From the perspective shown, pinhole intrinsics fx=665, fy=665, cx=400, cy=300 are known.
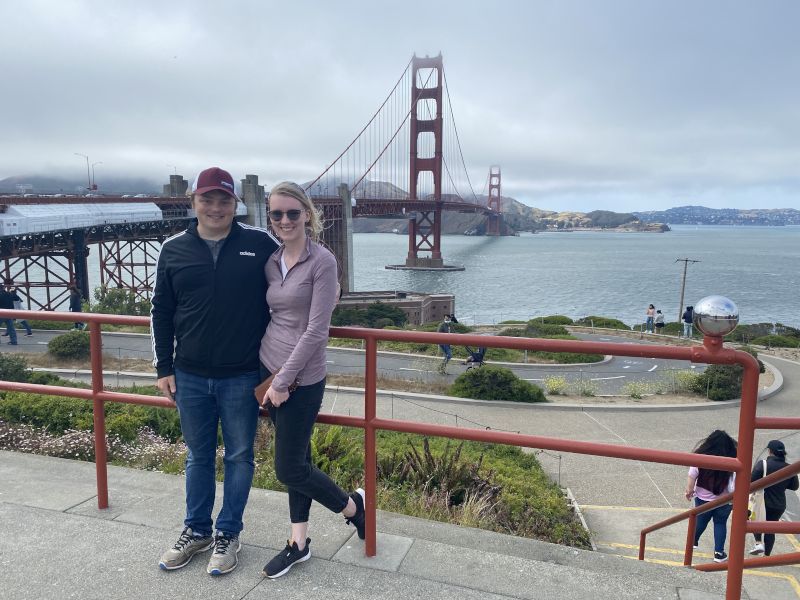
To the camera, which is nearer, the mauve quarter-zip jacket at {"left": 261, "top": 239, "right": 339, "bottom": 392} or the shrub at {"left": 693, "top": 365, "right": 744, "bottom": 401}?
the mauve quarter-zip jacket at {"left": 261, "top": 239, "right": 339, "bottom": 392}

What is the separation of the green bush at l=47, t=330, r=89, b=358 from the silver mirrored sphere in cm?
1355

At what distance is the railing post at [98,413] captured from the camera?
3219 mm

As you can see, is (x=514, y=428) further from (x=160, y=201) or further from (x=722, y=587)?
(x=160, y=201)

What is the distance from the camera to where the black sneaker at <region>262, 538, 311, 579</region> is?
8.93 feet

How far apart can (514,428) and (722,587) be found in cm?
929

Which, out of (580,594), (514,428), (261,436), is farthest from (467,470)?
(514,428)

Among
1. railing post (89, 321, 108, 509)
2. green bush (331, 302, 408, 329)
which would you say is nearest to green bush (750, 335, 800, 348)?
green bush (331, 302, 408, 329)

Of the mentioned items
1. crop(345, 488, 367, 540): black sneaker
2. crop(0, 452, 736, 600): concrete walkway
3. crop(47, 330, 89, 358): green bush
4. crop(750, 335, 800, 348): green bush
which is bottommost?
crop(750, 335, 800, 348): green bush

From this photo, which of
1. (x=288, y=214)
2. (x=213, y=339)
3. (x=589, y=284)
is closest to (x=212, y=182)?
(x=288, y=214)

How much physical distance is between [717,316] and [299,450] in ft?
5.33

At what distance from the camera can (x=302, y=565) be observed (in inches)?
111

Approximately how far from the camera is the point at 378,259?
107 m

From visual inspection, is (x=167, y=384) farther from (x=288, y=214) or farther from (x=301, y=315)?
(x=288, y=214)

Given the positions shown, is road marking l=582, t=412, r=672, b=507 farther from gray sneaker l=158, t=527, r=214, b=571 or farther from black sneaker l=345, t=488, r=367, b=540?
gray sneaker l=158, t=527, r=214, b=571
